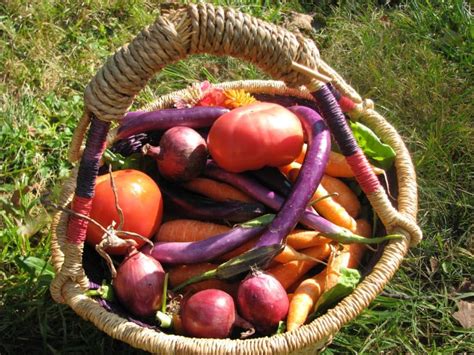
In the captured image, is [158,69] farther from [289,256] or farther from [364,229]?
[364,229]

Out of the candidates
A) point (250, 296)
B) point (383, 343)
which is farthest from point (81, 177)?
point (383, 343)

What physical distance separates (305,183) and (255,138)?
0.18 meters

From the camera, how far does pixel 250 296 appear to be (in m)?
1.44

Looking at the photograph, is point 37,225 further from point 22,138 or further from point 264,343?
point 264,343

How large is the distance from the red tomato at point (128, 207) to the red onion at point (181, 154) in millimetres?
84

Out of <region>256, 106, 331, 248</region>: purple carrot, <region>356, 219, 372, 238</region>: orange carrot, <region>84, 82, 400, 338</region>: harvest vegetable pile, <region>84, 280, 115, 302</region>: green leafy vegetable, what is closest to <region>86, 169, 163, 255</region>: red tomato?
<region>84, 82, 400, 338</region>: harvest vegetable pile

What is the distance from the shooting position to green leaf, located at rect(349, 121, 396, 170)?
71.2 inches

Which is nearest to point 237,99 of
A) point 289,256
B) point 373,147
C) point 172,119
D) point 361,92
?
point 172,119

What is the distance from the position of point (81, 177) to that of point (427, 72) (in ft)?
5.12

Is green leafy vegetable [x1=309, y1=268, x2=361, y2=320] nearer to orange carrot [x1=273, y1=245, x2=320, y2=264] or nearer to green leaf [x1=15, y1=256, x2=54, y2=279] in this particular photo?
orange carrot [x1=273, y1=245, x2=320, y2=264]

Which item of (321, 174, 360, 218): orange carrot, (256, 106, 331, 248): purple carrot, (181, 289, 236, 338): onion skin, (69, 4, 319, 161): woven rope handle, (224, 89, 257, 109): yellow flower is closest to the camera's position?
(69, 4, 319, 161): woven rope handle

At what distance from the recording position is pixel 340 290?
147cm

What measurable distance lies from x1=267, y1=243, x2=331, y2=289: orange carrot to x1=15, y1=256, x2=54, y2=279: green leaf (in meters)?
0.72

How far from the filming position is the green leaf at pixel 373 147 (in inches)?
71.2
